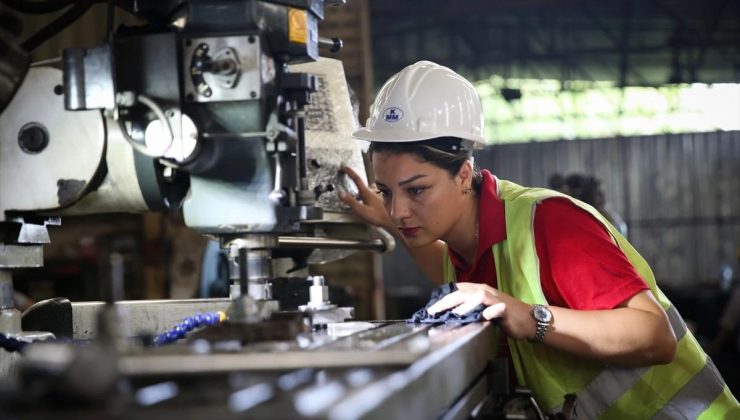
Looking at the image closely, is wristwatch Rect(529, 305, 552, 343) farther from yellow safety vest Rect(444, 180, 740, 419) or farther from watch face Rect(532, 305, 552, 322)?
yellow safety vest Rect(444, 180, 740, 419)

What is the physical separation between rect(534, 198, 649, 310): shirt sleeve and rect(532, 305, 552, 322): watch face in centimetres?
12

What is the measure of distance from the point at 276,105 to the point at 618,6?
889 centimetres

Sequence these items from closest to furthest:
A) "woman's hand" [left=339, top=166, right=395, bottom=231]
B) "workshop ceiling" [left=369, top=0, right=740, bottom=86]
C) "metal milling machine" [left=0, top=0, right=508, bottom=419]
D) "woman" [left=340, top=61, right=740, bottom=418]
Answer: "metal milling machine" [left=0, top=0, right=508, bottom=419] < "woman" [left=340, top=61, right=740, bottom=418] < "woman's hand" [left=339, top=166, right=395, bottom=231] < "workshop ceiling" [left=369, top=0, right=740, bottom=86]

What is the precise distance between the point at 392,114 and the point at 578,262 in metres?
0.57

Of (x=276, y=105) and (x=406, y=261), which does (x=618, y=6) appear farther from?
(x=276, y=105)

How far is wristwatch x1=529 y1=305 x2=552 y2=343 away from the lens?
169 cm

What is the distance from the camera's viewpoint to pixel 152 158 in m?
1.57

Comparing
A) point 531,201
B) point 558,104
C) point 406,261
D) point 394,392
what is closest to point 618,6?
point 558,104

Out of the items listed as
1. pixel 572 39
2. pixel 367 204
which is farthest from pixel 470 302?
pixel 572 39

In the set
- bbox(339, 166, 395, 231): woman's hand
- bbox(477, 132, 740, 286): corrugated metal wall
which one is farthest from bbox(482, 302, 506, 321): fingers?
bbox(477, 132, 740, 286): corrugated metal wall

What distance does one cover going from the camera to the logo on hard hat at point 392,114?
209 centimetres

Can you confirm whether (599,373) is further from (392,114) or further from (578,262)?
(392,114)

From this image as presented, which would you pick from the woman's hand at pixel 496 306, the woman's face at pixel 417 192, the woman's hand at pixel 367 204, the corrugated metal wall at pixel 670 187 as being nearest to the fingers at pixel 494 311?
the woman's hand at pixel 496 306

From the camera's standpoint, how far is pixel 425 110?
2.09 meters
